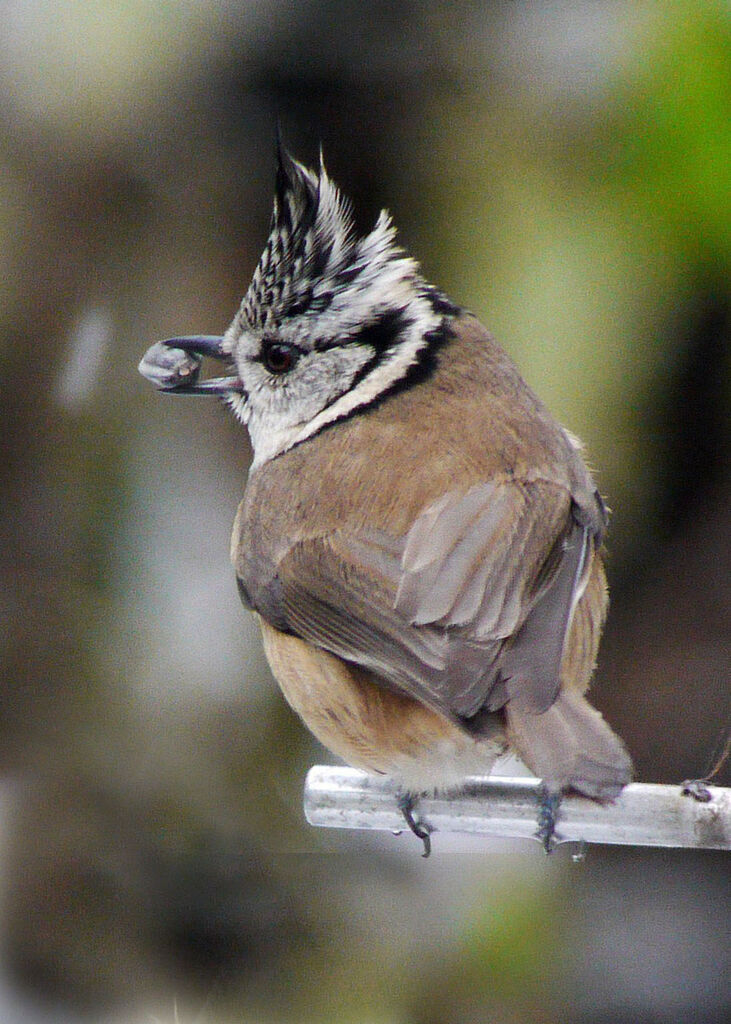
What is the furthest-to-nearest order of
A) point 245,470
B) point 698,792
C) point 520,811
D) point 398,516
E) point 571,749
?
point 245,470 < point 398,516 < point 520,811 < point 698,792 < point 571,749

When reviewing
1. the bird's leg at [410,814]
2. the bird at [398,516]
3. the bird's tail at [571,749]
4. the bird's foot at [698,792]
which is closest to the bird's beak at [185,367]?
the bird at [398,516]

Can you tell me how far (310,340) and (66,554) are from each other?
3.75ft

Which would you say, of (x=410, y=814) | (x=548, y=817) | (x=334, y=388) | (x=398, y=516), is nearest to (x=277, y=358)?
(x=334, y=388)

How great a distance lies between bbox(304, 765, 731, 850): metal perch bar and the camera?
5.05 feet

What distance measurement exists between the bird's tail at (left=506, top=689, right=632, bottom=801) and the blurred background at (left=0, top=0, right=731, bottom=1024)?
0.97 metres

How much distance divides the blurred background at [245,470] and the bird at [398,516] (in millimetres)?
400

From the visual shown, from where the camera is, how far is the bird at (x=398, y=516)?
159cm

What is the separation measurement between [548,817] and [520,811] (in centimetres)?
10

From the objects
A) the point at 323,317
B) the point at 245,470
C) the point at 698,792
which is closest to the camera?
the point at 698,792

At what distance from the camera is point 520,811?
1.69 m

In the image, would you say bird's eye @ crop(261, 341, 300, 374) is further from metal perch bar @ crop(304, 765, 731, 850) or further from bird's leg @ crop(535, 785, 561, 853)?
bird's leg @ crop(535, 785, 561, 853)

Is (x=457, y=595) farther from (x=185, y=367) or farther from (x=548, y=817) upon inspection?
(x=185, y=367)

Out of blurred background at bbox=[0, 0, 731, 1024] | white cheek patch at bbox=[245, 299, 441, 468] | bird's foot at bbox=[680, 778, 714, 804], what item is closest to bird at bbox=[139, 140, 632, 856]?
white cheek patch at bbox=[245, 299, 441, 468]

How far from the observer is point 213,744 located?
2908 mm
